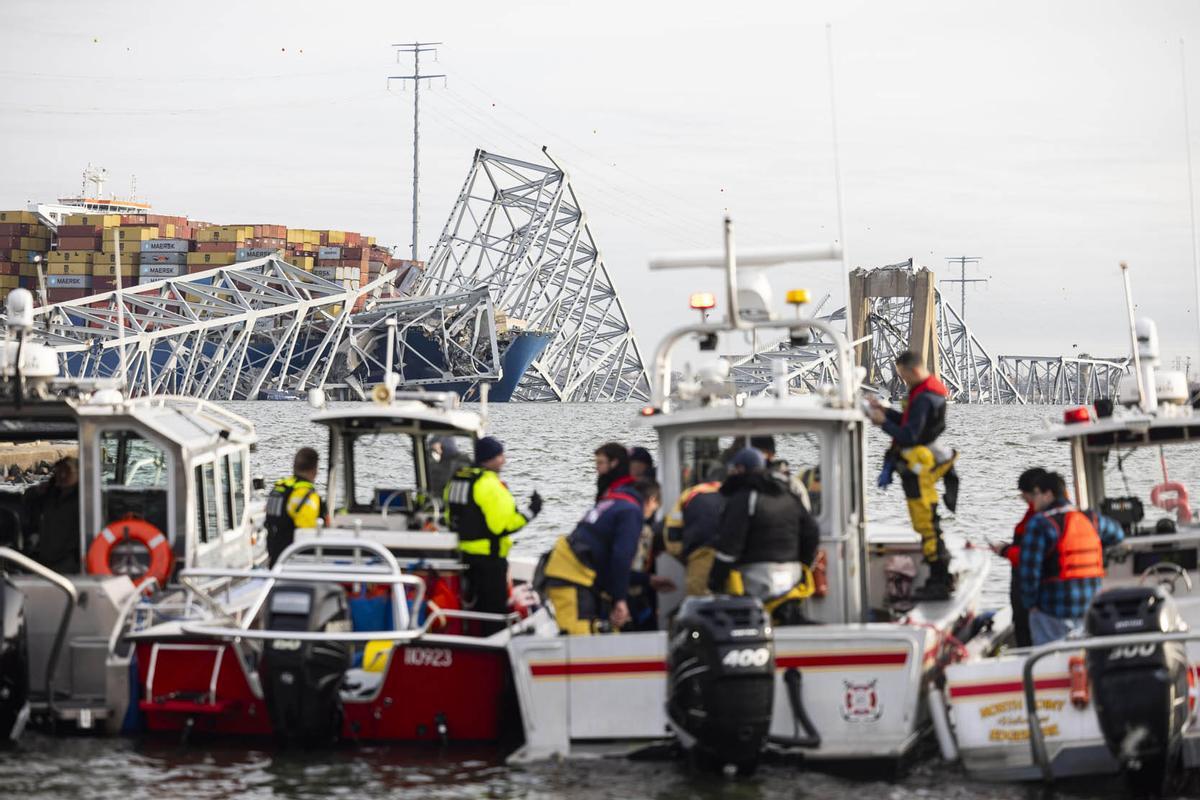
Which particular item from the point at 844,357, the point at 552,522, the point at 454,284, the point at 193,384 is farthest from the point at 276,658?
the point at 454,284

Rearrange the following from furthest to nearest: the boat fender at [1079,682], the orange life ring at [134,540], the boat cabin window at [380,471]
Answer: the boat cabin window at [380,471]
the orange life ring at [134,540]
the boat fender at [1079,682]

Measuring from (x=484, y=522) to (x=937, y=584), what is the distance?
3.35 m

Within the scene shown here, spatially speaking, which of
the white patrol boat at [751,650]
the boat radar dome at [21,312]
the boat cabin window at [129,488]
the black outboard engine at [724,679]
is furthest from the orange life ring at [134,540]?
the black outboard engine at [724,679]

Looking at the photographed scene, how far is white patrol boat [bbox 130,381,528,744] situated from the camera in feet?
34.0

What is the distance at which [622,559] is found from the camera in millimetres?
10266

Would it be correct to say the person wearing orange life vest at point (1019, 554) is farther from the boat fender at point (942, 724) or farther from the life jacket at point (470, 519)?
the life jacket at point (470, 519)

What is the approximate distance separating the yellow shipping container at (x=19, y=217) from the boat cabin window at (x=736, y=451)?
147 meters

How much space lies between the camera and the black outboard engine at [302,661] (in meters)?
10.3

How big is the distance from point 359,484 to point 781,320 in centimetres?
401

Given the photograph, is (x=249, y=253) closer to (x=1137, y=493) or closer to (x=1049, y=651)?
(x=1137, y=493)

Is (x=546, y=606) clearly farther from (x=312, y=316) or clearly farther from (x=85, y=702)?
(x=312, y=316)

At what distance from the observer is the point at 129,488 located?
13.6 m

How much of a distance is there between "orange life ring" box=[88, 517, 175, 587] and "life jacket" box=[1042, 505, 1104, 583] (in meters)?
6.44

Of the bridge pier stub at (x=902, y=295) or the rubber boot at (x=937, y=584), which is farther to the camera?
the bridge pier stub at (x=902, y=295)
